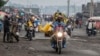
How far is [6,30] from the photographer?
31.0 meters

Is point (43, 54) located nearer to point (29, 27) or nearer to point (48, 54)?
point (48, 54)

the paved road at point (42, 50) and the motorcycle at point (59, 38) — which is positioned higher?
the motorcycle at point (59, 38)

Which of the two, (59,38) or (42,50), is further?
(42,50)

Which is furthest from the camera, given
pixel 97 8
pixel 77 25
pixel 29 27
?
pixel 97 8

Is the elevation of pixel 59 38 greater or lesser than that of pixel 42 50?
greater

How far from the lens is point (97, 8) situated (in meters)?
108

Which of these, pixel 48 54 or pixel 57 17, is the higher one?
pixel 57 17

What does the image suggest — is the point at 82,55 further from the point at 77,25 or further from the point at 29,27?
the point at 77,25

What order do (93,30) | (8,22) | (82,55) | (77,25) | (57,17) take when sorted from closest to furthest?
(82,55)
(57,17)
(8,22)
(93,30)
(77,25)

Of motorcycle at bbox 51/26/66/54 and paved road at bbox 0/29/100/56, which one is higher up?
motorcycle at bbox 51/26/66/54

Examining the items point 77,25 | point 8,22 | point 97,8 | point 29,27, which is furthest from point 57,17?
point 97,8

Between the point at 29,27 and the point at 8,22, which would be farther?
the point at 29,27

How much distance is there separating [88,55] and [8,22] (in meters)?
10.3

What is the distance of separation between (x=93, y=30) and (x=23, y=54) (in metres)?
25.0
